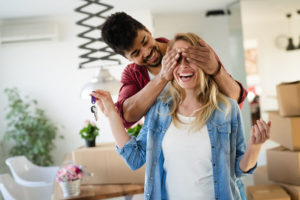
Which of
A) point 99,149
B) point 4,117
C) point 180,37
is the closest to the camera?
point 180,37

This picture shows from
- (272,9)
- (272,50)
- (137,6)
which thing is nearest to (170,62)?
(272,9)

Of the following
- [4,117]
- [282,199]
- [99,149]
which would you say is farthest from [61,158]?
[282,199]

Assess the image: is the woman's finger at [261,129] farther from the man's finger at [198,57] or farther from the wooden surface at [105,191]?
the wooden surface at [105,191]

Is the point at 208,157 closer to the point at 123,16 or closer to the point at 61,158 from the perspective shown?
the point at 123,16

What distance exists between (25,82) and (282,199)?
417cm

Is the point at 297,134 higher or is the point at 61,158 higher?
the point at 297,134

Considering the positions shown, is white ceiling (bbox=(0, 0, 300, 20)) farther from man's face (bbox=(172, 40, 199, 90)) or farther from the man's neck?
man's face (bbox=(172, 40, 199, 90))

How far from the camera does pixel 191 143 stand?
1303mm

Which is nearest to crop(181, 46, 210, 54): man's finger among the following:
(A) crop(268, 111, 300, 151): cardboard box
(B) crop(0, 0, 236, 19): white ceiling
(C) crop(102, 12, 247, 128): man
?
(C) crop(102, 12, 247, 128): man

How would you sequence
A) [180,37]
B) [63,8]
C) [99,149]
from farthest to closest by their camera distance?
1. [63,8]
2. [99,149]
3. [180,37]

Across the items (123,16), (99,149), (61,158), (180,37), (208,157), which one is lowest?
(61,158)

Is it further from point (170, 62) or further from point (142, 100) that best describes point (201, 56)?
point (142, 100)

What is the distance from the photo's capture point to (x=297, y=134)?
2365mm

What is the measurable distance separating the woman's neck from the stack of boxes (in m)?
1.09
